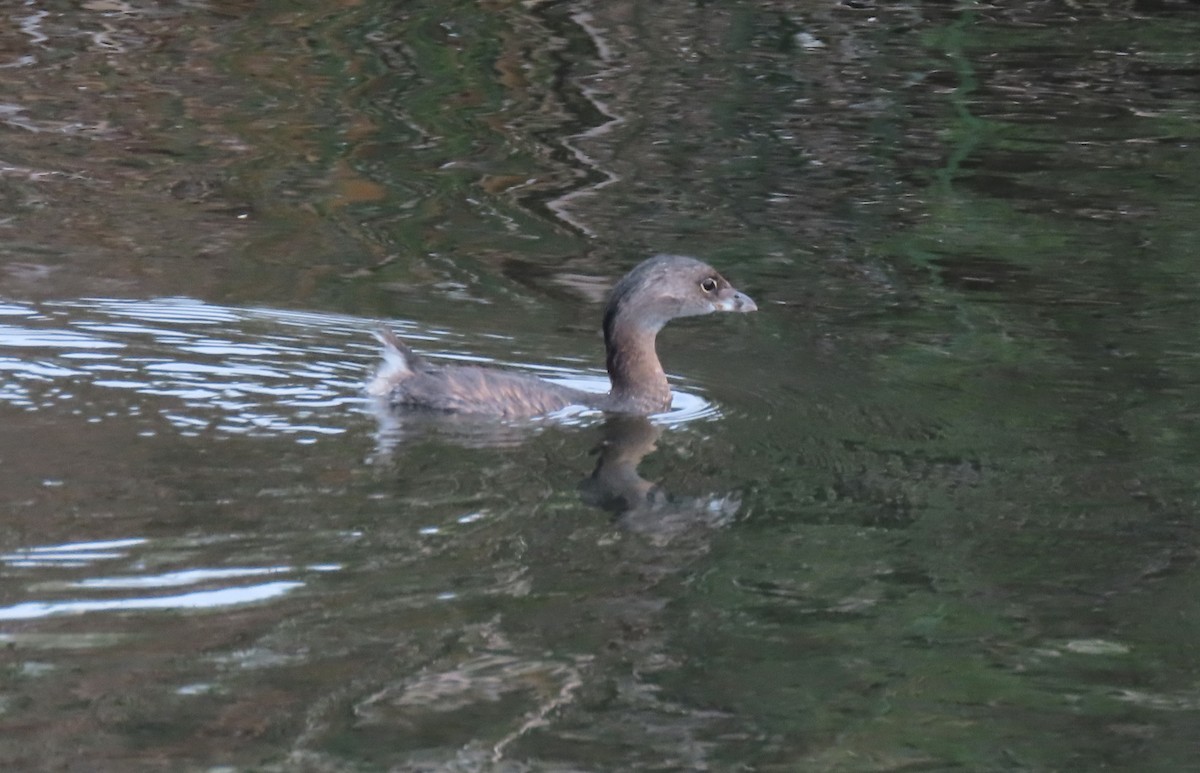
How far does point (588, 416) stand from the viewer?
8.40 metres

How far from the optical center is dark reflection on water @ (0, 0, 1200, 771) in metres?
5.23

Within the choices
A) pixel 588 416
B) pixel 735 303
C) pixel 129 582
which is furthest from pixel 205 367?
pixel 129 582

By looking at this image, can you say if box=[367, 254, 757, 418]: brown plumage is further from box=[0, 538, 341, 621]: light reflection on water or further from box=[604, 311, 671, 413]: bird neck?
box=[0, 538, 341, 621]: light reflection on water

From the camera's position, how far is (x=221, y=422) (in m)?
7.61

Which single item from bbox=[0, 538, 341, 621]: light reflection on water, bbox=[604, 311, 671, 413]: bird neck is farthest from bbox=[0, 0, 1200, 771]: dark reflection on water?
bbox=[604, 311, 671, 413]: bird neck

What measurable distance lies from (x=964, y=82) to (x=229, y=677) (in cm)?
1153

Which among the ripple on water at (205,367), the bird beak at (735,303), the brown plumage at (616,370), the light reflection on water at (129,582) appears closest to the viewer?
the light reflection on water at (129,582)

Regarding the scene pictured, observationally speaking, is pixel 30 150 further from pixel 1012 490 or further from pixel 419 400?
pixel 1012 490

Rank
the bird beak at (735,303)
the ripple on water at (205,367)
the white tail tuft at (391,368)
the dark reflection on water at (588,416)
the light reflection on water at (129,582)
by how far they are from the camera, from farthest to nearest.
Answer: the bird beak at (735,303) < the white tail tuft at (391,368) < the ripple on water at (205,367) < the light reflection on water at (129,582) < the dark reflection on water at (588,416)

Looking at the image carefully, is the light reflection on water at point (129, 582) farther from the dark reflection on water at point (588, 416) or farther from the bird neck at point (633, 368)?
the bird neck at point (633, 368)

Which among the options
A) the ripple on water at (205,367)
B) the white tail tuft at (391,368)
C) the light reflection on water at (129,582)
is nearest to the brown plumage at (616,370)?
the white tail tuft at (391,368)

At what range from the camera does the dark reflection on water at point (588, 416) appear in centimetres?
523

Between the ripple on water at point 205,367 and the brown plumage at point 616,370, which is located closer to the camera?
the ripple on water at point 205,367

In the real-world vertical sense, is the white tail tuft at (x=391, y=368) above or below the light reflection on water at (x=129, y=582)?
below
